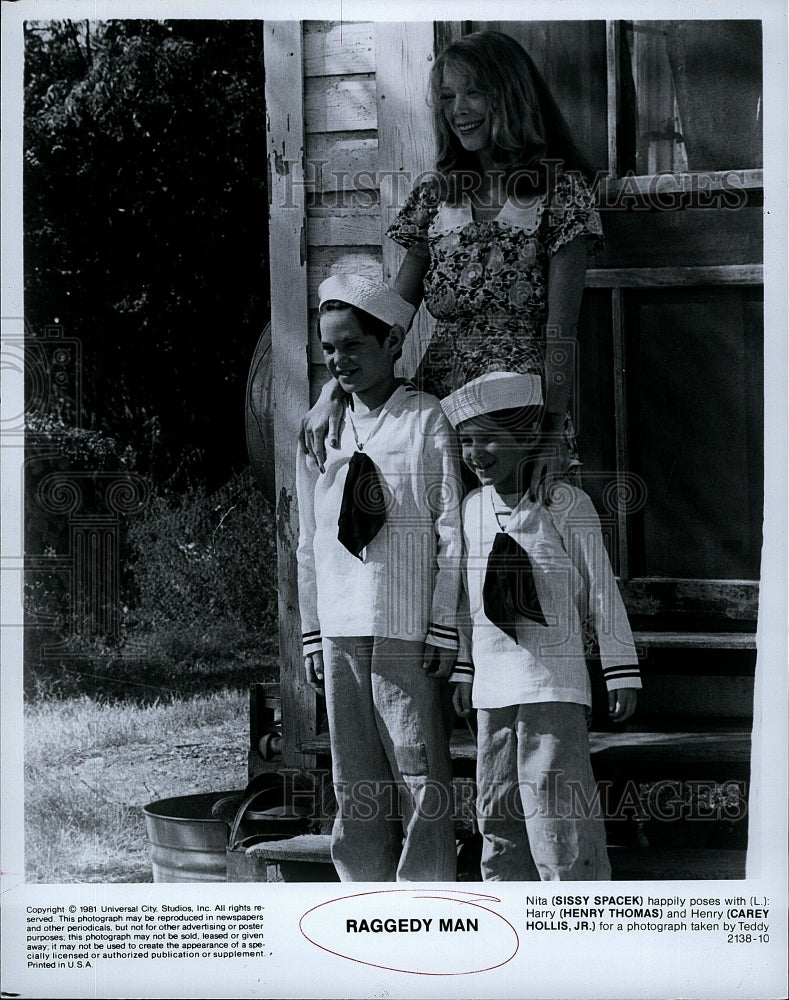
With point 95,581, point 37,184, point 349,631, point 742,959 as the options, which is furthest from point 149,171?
point 742,959

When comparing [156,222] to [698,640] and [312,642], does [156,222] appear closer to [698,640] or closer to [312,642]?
[312,642]

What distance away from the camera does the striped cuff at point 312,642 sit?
3.77 m

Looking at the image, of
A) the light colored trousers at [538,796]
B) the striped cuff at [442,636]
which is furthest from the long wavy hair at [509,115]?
the light colored trousers at [538,796]

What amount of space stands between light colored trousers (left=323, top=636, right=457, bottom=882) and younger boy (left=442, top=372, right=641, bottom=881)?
0.12 meters

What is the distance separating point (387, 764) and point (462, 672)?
13.8 inches

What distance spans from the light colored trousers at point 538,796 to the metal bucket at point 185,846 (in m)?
0.94

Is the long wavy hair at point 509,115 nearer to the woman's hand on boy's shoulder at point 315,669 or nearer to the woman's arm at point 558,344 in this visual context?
the woman's arm at point 558,344

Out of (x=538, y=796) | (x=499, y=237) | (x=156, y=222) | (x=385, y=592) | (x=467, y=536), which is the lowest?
(x=538, y=796)

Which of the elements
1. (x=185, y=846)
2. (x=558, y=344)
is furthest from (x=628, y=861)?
(x=558, y=344)

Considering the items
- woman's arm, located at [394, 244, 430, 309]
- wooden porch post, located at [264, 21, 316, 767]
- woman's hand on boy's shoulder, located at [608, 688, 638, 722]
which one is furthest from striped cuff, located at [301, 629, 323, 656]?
woman's arm, located at [394, 244, 430, 309]

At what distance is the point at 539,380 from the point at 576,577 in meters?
0.54

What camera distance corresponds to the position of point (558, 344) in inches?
145

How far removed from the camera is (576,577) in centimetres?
359

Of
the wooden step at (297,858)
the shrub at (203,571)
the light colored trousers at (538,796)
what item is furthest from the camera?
the shrub at (203,571)
